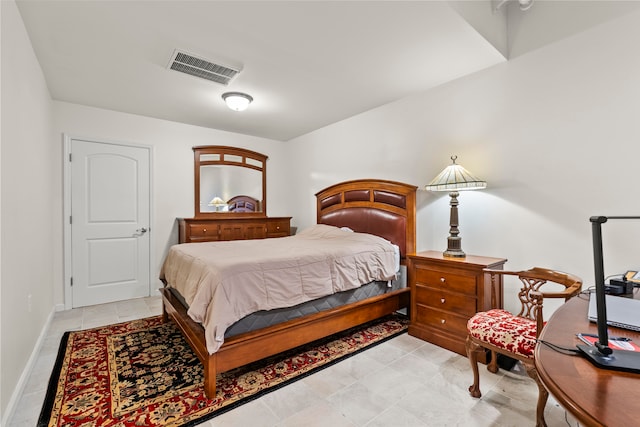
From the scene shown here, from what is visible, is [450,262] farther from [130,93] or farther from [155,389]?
[130,93]

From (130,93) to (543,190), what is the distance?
4301 mm

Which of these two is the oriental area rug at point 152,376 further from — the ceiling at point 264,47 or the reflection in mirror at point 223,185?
the ceiling at point 264,47

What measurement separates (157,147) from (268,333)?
3488 mm

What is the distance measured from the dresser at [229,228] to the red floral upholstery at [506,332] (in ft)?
11.4

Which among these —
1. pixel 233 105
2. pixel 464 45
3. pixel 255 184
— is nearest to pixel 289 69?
pixel 233 105

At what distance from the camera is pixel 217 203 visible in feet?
15.9

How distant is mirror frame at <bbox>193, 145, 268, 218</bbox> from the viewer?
15.3ft

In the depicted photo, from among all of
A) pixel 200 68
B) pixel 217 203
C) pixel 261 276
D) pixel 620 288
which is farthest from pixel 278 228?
pixel 620 288

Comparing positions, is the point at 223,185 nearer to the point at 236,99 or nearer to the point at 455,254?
the point at 236,99

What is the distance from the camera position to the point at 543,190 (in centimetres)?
244

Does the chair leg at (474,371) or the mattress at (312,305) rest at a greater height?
the mattress at (312,305)

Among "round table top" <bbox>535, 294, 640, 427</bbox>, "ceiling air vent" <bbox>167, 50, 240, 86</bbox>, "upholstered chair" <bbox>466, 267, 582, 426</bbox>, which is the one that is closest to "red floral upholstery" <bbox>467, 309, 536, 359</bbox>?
"upholstered chair" <bbox>466, 267, 582, 426</bbox>

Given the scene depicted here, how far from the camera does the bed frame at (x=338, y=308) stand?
2.03m

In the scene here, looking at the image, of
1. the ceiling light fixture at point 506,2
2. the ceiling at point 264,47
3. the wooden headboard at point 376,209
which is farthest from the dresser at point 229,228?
the ceiling light fixture at point 506,2
